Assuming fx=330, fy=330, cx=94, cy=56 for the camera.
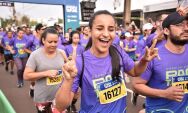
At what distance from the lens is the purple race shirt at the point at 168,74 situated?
3.11 m

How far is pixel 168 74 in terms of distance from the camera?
122 inches

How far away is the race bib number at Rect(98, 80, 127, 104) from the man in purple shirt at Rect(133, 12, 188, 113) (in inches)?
12.7

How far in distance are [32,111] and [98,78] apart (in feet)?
15.6

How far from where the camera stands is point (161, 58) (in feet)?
10.3

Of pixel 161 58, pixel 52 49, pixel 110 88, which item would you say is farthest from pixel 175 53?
pixel 52 49

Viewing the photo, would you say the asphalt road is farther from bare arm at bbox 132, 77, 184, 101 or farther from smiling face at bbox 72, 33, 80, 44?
bare arm at bbox 132, 77, 184, 101

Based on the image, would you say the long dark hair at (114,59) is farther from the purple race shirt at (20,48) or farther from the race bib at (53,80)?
the purple race shirt at (20,48)

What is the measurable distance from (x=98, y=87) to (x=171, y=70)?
759 millimetres

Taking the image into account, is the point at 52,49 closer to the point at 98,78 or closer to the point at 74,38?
the point at 98,78

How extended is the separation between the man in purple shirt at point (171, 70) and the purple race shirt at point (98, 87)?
1.35ft

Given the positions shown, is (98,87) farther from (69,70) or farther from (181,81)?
(181,81)

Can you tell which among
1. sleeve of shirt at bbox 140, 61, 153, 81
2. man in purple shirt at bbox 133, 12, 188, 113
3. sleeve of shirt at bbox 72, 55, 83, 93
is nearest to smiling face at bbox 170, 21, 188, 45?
man in purple shirt at bbox 133, 12, 188, 113

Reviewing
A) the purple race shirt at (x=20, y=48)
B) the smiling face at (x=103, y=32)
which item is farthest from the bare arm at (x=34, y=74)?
the purple race shirt at (x=20, y=48)

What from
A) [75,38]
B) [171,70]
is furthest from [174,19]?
[75,38]
